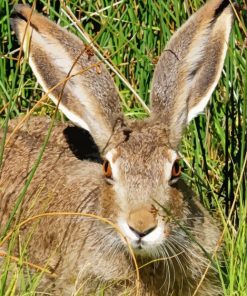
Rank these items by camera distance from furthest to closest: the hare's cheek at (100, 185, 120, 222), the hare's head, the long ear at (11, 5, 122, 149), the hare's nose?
the long ear at (11, 5, 122, 149), the hare's head, the hare's cheek at (100, 185, 120, 222), the hare's nose

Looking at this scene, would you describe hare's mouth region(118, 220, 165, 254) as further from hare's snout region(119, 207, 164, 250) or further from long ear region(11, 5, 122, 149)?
long ear region(11, 5, 122, 149)

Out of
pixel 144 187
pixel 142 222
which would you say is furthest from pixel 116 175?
pixel 142 222

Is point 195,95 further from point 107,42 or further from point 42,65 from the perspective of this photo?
point 107,42

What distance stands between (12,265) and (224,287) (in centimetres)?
109

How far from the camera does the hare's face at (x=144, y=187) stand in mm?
5949

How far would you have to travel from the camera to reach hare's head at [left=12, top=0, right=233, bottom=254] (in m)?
6.32

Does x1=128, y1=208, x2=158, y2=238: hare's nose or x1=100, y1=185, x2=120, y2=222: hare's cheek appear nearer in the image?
x1=128, y1=208, x2=158, y2=238: hare's nose

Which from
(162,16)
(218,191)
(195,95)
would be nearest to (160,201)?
(195,95)

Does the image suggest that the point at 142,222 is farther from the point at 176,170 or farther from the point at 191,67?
the point at 191,67

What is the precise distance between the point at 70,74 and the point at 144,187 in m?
0.90

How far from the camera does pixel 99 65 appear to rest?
672 cm

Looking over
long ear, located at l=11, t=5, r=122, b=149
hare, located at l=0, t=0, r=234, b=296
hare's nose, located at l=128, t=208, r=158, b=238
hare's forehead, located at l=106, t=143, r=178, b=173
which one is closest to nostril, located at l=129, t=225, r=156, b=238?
hare's nose, located at l=128, t=208, r=158, b=238

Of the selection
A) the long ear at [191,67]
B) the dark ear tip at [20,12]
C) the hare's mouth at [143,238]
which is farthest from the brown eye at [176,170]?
the dark ear tip at [20,12]

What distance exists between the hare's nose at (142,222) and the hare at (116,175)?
197 millimetres
